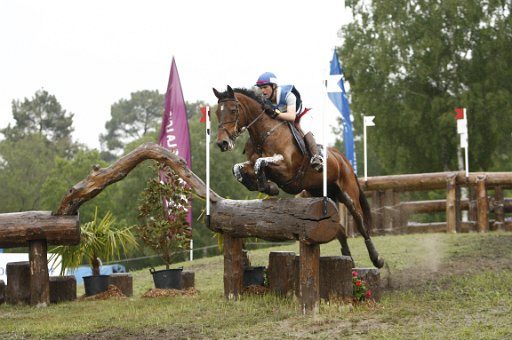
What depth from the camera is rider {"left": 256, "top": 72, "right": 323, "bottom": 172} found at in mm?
8148

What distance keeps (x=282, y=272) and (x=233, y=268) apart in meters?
0.63

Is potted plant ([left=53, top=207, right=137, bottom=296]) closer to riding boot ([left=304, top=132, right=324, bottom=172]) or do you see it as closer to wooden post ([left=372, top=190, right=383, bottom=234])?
riding boot ([left=304, top=132, right=324, bottom=172])

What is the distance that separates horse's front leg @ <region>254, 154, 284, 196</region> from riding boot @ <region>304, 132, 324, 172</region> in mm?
363

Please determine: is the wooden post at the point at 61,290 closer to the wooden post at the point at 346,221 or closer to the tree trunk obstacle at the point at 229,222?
the tree trunk obstacle at the point at 229,222

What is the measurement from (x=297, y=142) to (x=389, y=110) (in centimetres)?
2356

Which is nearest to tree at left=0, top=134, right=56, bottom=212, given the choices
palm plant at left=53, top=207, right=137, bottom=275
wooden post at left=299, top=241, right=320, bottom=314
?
palm plant at left=53, top=207, right=137, bottom=275

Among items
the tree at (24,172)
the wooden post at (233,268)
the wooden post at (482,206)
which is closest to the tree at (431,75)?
the wooden post at (482,206)

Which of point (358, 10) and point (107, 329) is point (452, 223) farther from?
point (358, 10)

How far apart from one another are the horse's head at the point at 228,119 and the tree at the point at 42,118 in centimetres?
6057

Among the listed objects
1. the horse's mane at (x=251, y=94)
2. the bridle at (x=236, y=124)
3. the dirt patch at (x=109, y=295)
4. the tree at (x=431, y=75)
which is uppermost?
the tree at (x=431, y=75)

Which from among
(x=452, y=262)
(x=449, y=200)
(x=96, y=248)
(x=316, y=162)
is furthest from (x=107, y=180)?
(x=449, y=200)

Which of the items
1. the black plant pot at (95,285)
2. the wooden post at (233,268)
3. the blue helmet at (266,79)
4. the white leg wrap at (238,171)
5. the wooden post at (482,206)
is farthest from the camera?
the wooden post at (482,206)

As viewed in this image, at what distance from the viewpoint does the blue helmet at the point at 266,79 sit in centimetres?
841

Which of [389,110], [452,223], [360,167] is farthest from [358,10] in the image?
[360,167]
